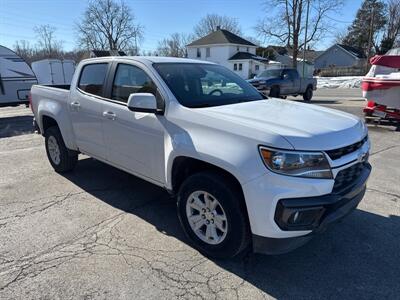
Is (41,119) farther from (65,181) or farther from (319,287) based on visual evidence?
(319,287)

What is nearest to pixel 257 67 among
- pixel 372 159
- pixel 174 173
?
pixel 372 159

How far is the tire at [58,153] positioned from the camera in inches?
214

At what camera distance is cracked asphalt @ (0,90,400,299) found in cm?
282

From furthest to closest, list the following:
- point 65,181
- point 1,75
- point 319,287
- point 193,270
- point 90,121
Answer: point 1,75, point 65,181, point 90,121, point 193,270, point 319,287

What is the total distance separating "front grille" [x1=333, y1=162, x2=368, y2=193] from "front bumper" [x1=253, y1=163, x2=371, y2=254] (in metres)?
0.04

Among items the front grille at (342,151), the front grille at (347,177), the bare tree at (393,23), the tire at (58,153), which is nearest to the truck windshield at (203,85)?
the front grille at (342,151)

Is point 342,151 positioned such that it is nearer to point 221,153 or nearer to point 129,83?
point 221,153

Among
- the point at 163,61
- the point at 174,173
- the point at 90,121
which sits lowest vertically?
the point at 174,173

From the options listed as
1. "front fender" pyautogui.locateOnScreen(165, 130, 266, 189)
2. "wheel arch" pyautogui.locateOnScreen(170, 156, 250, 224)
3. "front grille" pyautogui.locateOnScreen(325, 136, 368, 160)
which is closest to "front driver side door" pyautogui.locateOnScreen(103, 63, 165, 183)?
"wheel arch" pyautogui.locateOnScreen(170, 156, 250, 224)

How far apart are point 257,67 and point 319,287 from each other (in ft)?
176

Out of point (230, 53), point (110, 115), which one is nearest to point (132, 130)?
point (110, 115)

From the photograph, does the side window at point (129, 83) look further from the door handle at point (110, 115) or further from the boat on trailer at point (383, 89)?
the boat on trailer at point (383, 89)

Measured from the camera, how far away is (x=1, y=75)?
12.0m

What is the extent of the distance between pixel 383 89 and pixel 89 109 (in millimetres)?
7852
